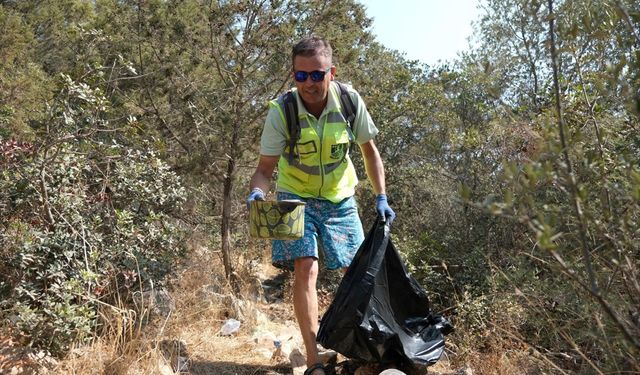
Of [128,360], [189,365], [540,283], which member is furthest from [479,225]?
[128,360]

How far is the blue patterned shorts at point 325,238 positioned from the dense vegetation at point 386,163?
2.12 feet

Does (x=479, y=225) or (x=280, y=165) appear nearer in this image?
(x=280, y=165)

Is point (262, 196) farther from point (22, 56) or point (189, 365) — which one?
point (22, 56)

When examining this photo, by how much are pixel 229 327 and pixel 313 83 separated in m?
1.87

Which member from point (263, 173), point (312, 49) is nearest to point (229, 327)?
point (263, 173)

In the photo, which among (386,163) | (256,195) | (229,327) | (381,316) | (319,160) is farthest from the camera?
(386,163)

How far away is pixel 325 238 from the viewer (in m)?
3.51

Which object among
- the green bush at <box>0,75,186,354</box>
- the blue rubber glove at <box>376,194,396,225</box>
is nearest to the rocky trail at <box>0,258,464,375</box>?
the green bush at <box>0,75,186,354</box>

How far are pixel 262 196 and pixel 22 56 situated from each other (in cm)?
799

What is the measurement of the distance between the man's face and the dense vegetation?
0.84 metres

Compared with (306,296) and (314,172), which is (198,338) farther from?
(314,172)

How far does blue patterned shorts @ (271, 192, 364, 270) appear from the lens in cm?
339

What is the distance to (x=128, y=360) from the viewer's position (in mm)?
3117

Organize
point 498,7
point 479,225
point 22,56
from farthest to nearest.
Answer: point 22,56 < point 498,7 < point 479,225
